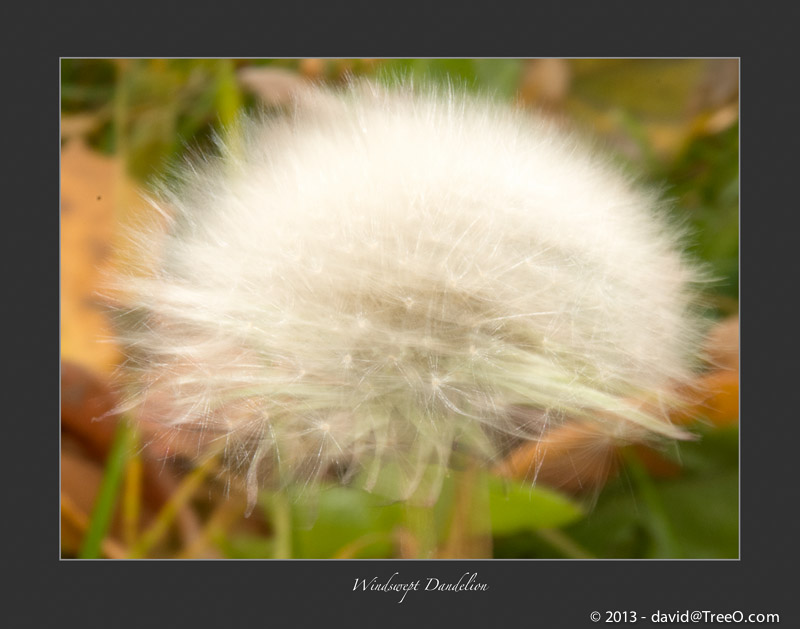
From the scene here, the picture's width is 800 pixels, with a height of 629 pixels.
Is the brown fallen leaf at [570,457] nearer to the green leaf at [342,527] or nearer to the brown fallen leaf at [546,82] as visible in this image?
the green leaf at [342,527]

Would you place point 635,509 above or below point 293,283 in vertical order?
below

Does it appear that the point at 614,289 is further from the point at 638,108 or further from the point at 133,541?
the point at 133,541

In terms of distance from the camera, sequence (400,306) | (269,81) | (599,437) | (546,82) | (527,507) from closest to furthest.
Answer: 1. (400,306)
2. (599,437)
3. (527,507)
4. (269,81)
5. (546,82)

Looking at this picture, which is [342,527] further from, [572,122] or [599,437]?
[572,122]

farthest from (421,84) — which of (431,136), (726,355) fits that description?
(726,355)

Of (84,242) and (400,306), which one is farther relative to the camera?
(84,242)

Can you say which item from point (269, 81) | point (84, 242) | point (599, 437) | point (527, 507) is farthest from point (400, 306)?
point (84, 242)

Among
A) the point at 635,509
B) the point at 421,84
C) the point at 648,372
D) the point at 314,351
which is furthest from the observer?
the point at 635,509
